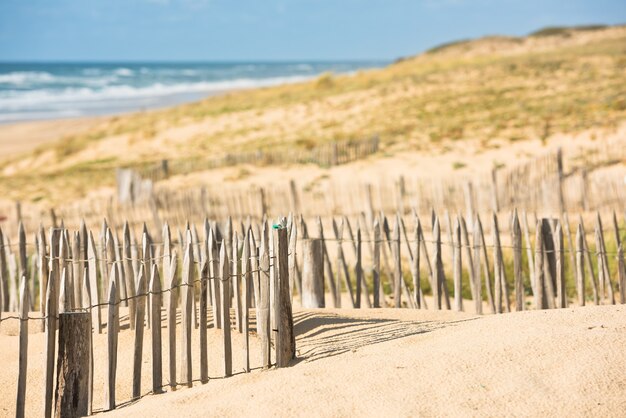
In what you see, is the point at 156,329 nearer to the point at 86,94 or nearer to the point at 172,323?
the point at 172,323

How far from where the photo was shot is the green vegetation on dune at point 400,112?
19.7 m

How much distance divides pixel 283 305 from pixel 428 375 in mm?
1050

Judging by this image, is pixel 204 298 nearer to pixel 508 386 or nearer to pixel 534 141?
pixel 508 386

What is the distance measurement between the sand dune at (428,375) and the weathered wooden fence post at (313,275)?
4.61 feet

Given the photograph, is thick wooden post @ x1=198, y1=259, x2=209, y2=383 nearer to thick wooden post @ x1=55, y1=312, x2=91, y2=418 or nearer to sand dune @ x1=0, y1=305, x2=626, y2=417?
sand dune @ x1=0, y1=305, x2=626, y2=417

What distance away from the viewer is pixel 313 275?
22.3ft

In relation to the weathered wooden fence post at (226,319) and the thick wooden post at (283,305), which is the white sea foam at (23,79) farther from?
the thick wooden post at (283,305)

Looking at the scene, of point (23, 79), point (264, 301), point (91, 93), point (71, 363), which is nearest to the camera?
point (71, 363)

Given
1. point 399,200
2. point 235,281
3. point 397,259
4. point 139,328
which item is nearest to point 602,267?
point 397,259

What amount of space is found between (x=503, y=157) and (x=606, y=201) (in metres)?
6.22

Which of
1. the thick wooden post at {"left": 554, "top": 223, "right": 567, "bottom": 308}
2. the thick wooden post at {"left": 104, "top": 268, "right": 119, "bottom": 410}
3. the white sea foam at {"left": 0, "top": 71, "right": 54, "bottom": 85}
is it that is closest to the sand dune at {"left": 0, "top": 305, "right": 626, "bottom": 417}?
the thick wooden post at {"left": 104, "top": 268, "right": 119, "bottom": 410}

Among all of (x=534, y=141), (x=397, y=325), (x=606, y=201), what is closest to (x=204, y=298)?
(x=397, y=325)

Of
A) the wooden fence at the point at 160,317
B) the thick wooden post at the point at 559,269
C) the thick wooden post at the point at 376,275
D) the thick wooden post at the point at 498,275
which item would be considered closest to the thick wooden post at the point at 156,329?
the wooden fence at the point at 160,317

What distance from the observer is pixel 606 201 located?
10.5 m
